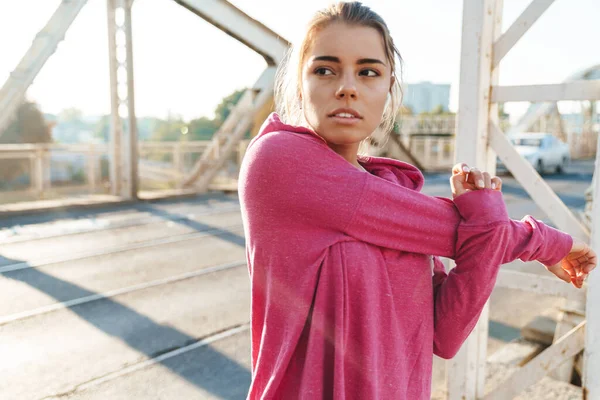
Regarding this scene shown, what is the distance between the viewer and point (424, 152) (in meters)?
25.3

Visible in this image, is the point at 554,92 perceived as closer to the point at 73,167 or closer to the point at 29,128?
the point at 73,167

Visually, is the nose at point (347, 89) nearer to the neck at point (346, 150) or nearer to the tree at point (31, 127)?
the neck at point (346, 150)

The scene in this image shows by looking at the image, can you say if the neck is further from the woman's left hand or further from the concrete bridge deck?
the concrete bridge deck

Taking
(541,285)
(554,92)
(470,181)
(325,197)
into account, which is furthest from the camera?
(541,285)

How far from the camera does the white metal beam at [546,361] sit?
2.44 meters

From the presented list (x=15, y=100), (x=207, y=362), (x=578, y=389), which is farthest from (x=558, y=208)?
(x=15, y=100)

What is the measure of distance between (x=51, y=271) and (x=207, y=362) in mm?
3078

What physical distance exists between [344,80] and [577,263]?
68cm

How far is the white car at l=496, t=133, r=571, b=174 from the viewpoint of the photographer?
821 inches

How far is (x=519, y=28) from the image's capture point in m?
2.30

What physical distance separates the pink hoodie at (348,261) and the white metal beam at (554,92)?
4.29 ft

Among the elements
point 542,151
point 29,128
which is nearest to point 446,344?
point 542,151

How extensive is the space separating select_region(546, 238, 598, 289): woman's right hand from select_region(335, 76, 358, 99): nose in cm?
60

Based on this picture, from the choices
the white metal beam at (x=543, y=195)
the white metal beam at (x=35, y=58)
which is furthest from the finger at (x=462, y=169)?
the white metal beam at (x=35, y=58)
